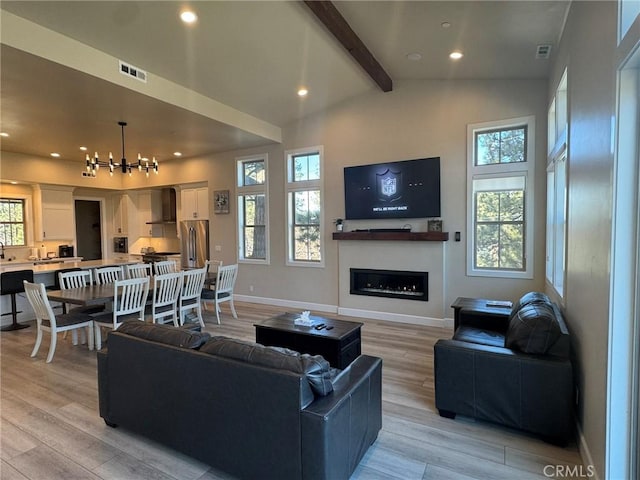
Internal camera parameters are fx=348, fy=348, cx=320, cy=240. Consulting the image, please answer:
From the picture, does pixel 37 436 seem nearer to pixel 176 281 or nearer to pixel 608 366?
pixel 176 281

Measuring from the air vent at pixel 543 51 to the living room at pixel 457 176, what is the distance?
16 cm

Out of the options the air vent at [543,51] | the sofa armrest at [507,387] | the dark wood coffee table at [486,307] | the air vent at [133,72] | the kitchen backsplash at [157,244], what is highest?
the air vent at [543,51]

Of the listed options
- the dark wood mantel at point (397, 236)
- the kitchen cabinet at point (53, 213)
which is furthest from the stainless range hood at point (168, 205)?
the dark wood mantel at point (397, 236)

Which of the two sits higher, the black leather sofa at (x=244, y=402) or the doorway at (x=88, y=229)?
the doorway at (x=88, y=229)

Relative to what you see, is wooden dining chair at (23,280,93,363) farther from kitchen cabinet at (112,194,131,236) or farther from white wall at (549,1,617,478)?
kitchen cabinet at (112,194,131,236)

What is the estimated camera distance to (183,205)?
27.3ft

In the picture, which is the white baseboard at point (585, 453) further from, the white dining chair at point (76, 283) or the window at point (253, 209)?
the window at point (253, 209)

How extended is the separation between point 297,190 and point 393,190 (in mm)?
1916

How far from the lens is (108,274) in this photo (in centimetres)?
545

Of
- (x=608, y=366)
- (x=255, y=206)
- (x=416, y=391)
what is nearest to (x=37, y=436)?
(x=416, y=391)

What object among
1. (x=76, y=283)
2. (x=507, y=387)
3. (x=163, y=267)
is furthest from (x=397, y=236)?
(x=76, y=283)

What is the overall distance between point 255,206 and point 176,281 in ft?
9.35

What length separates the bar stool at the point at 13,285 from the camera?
499cm

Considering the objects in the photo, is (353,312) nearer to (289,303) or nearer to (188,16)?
(289,303)
